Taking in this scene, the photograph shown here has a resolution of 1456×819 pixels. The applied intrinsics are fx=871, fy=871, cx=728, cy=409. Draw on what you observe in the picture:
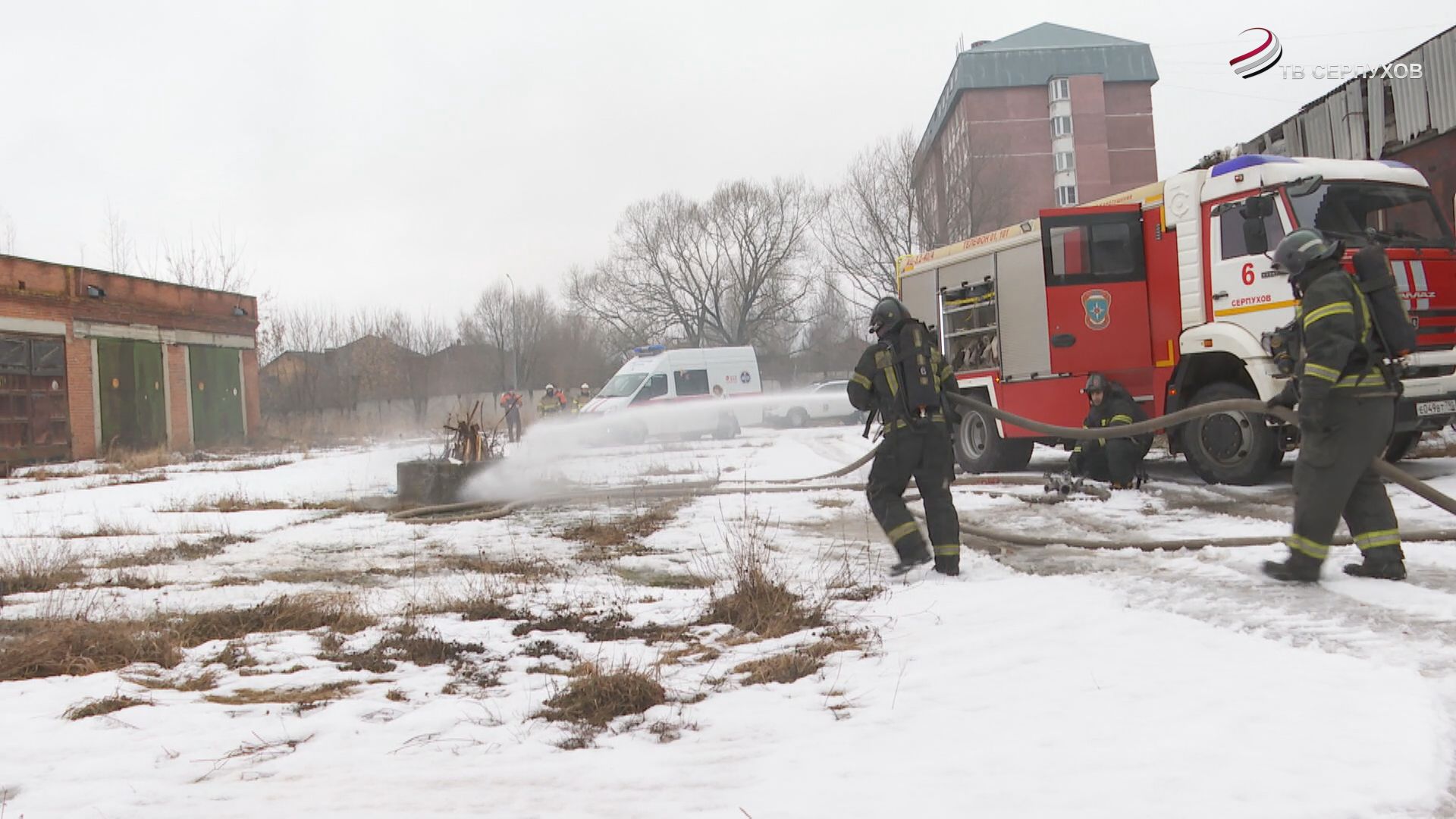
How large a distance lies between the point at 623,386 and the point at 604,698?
718 inches

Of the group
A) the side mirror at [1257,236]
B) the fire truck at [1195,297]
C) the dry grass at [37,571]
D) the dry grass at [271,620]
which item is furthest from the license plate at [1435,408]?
the dry grass at [37,571]

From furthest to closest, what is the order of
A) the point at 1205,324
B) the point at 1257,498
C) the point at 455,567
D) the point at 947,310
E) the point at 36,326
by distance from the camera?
1. the point at 36,326
2. the point at 947,310
3. the point at 1205,324
4. the point at 1257,498
5. the point at 455,567

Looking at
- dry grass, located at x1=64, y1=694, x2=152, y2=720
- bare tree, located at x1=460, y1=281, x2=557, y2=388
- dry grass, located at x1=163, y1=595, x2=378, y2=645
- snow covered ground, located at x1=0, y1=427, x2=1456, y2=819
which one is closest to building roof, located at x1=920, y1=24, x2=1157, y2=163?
bare tree, located at x1=460, y1=281, x2=557, y2=388

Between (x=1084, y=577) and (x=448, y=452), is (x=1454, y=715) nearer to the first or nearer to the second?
(x=1084, y=577)

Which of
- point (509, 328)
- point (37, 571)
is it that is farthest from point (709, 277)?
point (37, 571)

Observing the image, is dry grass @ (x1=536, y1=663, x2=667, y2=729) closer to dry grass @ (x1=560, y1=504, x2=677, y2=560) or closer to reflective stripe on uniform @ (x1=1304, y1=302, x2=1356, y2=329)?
dry grass @ (x1=560, y1=504, x2=677, y2=560)

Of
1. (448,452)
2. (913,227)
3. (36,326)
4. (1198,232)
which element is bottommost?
(448,452)

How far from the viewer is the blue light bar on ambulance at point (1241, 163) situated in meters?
8.10

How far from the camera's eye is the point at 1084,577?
4.93 metres

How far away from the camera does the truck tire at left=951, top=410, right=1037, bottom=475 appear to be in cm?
1072

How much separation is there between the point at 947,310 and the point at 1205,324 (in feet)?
11.7

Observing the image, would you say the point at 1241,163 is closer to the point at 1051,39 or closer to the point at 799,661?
the point at 799,661

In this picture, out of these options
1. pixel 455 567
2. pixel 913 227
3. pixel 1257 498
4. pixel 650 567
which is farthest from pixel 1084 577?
pixel 913 227

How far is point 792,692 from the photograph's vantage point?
10.9ft
